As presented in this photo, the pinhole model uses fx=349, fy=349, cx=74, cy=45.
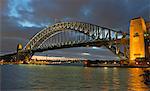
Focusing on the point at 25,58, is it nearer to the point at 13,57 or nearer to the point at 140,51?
the point at 13,57

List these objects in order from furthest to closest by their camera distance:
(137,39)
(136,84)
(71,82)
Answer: (137,39) < (71,82) < (136,84)

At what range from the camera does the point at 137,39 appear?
93.8 m

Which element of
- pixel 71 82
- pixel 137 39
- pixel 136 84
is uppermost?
pixel 137 39

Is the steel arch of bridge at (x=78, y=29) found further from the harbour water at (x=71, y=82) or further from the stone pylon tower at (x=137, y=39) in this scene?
the harbour water at (x=71, y=82)

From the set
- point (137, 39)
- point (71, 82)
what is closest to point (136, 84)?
point (71, 82)

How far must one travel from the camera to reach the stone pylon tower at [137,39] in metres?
92.6

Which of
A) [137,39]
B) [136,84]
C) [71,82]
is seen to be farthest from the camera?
[137,39]

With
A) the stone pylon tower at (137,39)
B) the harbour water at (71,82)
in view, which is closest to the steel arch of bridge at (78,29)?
the stone pylon tower at (137,39)

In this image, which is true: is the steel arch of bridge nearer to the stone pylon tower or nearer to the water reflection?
the stone pylon tower

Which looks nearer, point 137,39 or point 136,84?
point 136,84

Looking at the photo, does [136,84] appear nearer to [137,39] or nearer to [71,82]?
[71,82]

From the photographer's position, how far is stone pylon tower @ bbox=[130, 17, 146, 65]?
92562 millimetres

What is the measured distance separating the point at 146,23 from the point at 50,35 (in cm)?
2882

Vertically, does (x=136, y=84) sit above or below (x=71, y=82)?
below
